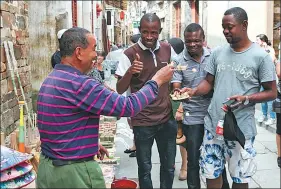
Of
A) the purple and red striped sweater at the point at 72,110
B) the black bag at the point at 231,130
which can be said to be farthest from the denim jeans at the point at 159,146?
the purple and red striped sweater at the point at 72,110

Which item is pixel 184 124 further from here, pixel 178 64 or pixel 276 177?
pixel 276 177

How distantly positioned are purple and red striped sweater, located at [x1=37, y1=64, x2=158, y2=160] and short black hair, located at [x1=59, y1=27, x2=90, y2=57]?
11cm

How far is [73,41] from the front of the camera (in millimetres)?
2410

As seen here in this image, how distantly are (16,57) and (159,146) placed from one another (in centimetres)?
254

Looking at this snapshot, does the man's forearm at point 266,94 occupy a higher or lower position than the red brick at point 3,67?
lower

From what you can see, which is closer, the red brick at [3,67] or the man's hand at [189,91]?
the man's hand at [189,91]

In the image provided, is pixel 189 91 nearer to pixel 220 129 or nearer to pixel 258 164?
pixel 220 129

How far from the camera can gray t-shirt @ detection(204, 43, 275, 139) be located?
3.19 metres

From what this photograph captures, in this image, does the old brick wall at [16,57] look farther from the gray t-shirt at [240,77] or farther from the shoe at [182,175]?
the gray t-shirt at [240,77]


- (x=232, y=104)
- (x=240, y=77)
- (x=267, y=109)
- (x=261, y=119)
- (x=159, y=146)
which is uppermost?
(x=240, y=77)

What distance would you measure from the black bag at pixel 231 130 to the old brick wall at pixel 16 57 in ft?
8.81

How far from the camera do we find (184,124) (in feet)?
13.0

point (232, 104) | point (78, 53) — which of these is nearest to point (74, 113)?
point (78, 53)

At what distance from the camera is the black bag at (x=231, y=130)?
317cm
